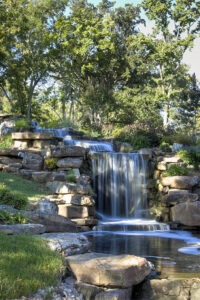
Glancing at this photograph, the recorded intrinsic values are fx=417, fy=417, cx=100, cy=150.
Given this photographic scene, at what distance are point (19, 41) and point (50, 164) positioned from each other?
16450mm

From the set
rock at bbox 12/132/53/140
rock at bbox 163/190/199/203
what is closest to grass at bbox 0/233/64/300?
rock at bbox 163/190/199/203

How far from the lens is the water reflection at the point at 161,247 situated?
26.9 ft

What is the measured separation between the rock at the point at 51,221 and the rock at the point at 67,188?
2754 millimetres

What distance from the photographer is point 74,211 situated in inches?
518

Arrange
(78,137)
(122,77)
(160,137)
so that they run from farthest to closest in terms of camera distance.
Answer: (122,77) → (160,137) → (78,137)

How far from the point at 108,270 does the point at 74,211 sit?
7235 millimetres

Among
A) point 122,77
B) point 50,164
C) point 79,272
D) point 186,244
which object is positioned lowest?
point 186,244

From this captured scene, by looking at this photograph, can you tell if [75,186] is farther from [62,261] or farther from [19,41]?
[19,41]

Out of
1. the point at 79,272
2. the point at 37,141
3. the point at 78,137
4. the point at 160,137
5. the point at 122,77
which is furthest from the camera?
the point at 122,77

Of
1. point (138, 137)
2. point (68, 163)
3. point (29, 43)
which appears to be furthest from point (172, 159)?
point (29, 43)

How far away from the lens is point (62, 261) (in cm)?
614

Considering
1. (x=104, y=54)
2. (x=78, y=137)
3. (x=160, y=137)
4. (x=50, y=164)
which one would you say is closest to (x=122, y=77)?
(x=104, y=54)

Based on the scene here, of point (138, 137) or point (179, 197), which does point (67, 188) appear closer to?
point (179, 197)

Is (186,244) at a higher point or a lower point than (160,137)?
lower
